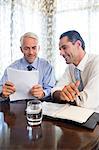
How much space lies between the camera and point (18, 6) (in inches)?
125

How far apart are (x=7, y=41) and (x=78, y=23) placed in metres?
1.18

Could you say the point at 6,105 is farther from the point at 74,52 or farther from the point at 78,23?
the point at 78,23

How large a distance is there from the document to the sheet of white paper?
27cm

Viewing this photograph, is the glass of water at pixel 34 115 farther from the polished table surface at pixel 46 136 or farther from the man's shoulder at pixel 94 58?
the man's shoulder at pixel 94 58

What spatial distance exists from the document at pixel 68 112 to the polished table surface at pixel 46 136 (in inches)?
1.8

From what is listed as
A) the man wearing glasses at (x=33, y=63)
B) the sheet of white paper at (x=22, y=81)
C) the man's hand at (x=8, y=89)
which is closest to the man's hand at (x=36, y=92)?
the sheet of white paper at (x=22, y=81)

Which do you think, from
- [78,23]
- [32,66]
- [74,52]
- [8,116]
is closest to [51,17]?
[78,23]

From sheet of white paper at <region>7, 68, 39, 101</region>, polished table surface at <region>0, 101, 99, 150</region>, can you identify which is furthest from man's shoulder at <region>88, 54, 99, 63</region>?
polished table surface at <region>0, 101, 99, 150</region>

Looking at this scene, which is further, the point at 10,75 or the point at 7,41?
the point at 7,41

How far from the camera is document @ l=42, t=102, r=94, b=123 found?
1125 mm

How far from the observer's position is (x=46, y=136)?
3.07 ft

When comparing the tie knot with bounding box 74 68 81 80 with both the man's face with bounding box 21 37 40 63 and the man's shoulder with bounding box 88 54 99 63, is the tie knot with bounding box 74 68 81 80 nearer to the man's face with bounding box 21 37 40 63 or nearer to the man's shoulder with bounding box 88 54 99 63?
the man's shoulder with bounding box 88 54 99 63

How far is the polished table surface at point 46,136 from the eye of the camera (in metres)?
0.84

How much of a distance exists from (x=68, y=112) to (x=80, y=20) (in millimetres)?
2478
